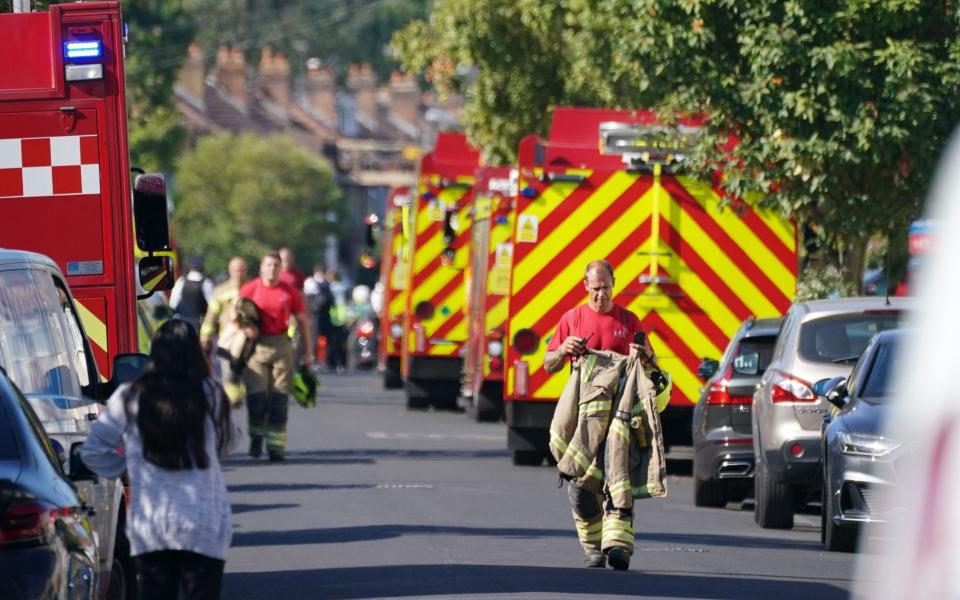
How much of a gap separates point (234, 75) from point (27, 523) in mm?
84508

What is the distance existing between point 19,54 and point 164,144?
47.3 metres

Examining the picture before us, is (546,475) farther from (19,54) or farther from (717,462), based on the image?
(19,54)

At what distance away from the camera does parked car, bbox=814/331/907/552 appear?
11.8 m

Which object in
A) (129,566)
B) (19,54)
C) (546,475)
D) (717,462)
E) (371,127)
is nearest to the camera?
(129,566)

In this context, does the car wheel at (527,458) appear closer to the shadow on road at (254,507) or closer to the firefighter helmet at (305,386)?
the firefighter helmet at (305,386)

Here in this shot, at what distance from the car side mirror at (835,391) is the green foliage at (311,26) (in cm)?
8614

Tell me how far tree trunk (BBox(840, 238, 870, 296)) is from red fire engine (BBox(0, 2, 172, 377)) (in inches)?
378

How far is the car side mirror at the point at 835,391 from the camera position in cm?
1255

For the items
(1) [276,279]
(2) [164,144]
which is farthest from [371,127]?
(1) [276,279]

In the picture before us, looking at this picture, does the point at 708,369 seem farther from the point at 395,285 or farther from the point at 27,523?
the point at 395,285

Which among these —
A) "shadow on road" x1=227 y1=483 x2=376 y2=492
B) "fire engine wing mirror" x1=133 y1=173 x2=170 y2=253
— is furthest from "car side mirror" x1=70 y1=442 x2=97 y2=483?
"shadow on road" x1=227 y1=483 x2=376 y2=492

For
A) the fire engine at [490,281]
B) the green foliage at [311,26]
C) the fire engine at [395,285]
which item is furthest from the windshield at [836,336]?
the green foliage at [311,26]

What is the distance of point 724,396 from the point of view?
601 inches

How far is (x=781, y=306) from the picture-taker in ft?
59.8
